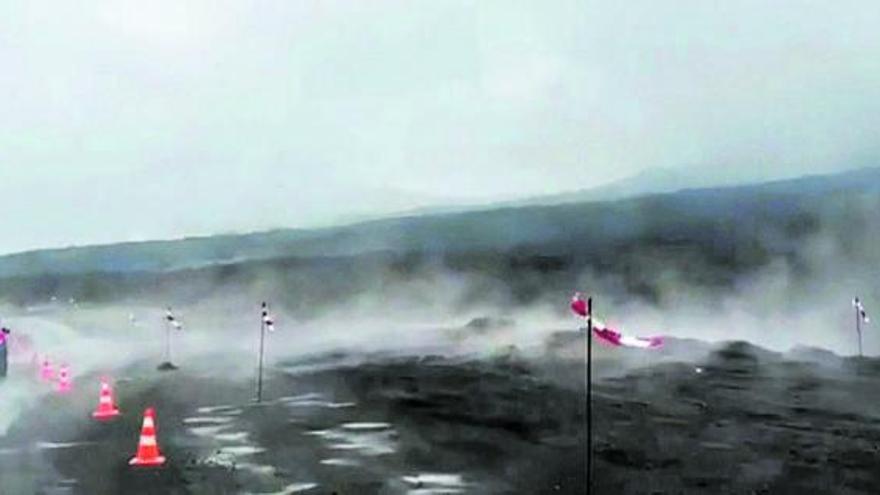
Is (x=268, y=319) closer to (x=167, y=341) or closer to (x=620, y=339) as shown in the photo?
(x=167, y=341)

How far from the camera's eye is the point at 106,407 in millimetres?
2332

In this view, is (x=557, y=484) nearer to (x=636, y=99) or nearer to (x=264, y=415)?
(x=264, y=415)

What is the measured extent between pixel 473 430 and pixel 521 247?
1.35 ft

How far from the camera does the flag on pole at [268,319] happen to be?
2.38 metres

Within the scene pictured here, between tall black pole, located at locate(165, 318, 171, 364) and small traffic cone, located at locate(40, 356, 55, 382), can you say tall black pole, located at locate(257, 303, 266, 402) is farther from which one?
small traffic cone, located at locate(40, 356, 55, 382)

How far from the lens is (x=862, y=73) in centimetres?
229

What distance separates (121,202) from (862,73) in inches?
65.9

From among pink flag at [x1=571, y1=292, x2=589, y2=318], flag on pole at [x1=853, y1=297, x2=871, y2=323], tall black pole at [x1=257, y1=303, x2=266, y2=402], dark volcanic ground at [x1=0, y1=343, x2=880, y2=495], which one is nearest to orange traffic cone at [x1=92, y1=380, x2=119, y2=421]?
dark volcanic ground at [x1=0, y1=343, x2=880, y2=495]

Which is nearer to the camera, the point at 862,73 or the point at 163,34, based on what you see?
the point at 862,73

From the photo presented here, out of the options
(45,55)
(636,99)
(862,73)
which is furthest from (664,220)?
(45,55)

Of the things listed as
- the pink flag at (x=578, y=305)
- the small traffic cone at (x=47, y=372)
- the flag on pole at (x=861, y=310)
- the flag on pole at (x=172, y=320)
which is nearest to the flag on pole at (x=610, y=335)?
the pink flag at (x=578, y=305)

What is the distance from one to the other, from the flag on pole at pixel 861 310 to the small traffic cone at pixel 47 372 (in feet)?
5.76

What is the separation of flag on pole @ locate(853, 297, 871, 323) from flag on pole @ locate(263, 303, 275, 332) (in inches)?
49.6

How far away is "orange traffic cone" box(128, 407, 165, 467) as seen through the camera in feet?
7.42
